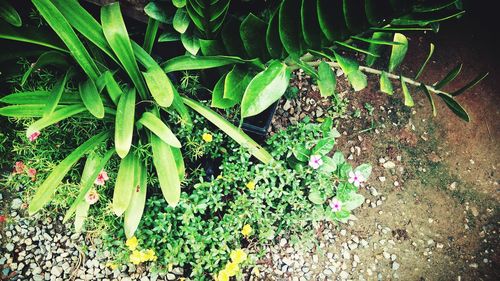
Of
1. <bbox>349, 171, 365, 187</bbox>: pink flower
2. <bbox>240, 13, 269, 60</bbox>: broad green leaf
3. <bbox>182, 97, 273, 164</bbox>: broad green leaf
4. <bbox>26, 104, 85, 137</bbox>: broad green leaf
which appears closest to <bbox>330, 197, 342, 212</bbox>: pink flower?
<bbox>349, 171, 365, 187</bbox>: pink flower

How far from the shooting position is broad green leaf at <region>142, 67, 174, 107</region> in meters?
1.42

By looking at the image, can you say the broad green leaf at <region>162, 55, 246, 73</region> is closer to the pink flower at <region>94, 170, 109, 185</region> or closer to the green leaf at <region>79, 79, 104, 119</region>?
the green leaf at <region>79, 79, 104, 119</region>

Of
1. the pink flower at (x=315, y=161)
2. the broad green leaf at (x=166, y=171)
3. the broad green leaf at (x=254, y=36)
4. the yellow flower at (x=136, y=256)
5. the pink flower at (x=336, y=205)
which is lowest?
the pink flower at (x=336, y=205)

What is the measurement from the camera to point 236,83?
4.82 ft

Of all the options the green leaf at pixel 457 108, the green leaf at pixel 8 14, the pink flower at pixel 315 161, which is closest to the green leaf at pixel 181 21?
the green leaf at pixel 8 14

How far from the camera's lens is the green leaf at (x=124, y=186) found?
56.9 inches

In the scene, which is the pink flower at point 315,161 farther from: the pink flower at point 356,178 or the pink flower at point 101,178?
the pink flower at point 101,178

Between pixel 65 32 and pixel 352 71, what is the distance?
1.02 meters

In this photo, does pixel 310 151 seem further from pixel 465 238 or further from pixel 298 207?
pixel 465 238

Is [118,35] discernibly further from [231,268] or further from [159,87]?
[231,268]

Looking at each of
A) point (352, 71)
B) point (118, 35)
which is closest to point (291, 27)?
point (352, 71)

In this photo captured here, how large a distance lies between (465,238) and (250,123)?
4.86 ft

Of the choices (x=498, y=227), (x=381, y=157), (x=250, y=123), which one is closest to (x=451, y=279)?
(x=498, y=227)

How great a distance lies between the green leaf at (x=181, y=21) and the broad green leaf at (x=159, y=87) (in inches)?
7.0
